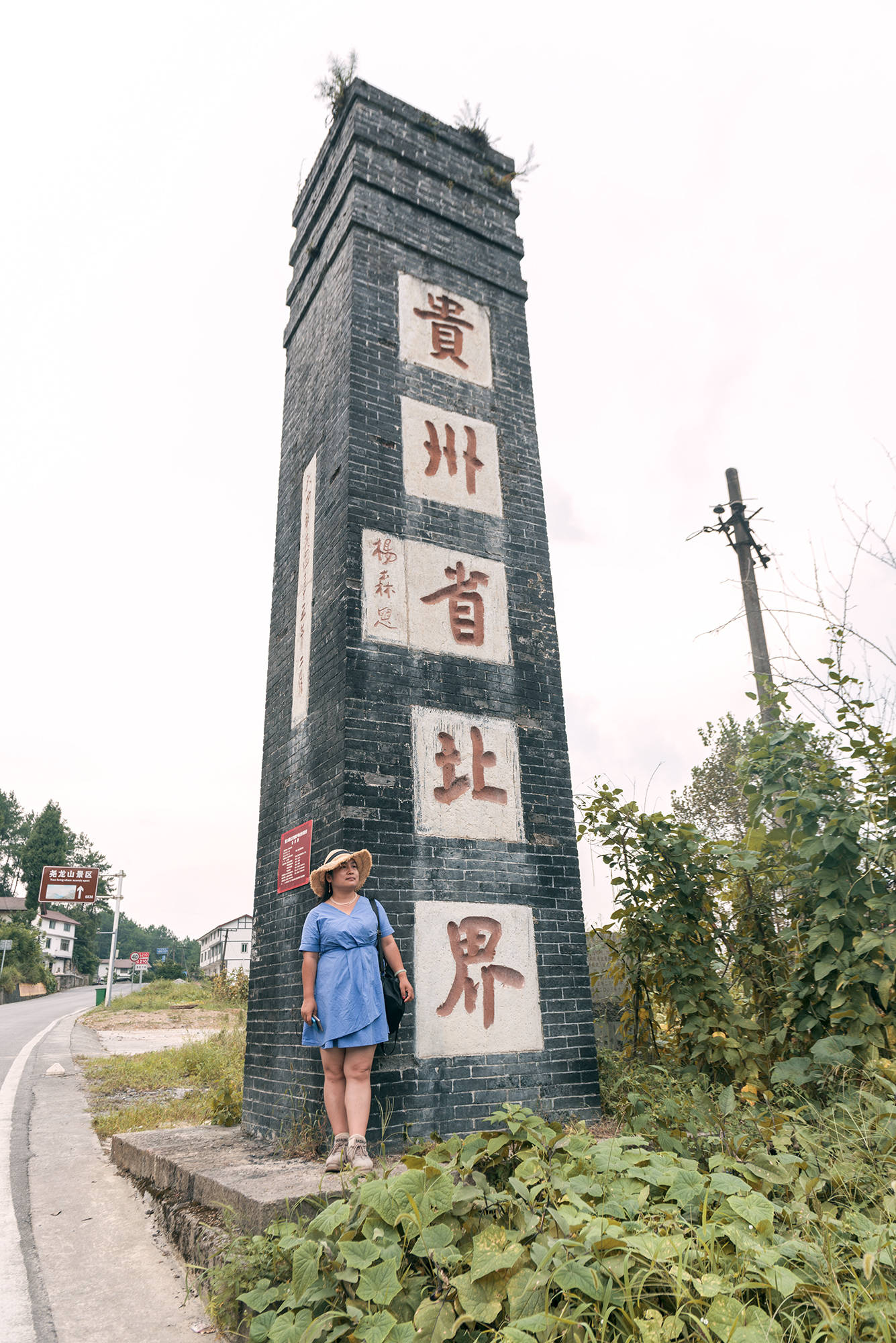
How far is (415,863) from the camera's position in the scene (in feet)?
16.4

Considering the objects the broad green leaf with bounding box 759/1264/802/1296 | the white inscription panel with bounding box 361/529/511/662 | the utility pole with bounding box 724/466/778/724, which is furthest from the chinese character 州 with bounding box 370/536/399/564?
the utility pole with bounding box 724/466/778/724

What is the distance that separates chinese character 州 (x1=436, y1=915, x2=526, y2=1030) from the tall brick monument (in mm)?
13

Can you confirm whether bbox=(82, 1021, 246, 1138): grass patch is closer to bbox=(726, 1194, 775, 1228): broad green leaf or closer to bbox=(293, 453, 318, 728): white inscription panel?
bbox=(293, 453, 318, 728): white inscription panel

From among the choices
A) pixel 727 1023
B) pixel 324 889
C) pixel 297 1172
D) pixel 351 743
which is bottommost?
pixel 297 1172

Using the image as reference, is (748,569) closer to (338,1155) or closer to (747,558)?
(747,558)

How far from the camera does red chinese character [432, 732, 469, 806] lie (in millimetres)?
5281

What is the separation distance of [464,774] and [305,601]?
1.92 metres

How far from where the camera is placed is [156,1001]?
2656 centimetres

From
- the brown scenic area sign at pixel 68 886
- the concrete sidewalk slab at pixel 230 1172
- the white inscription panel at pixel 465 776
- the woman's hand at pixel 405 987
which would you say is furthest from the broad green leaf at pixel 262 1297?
the brown scenic area sign at pixel 68 886

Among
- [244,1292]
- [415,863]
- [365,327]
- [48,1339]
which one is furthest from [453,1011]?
[365,327]

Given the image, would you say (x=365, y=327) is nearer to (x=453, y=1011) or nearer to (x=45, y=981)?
(x=453, y=1011)

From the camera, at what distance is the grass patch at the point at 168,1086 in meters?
6.28

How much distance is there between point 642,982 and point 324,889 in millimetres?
2478

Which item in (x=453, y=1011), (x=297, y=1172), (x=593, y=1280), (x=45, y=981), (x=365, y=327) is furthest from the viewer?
(x=45, y=981)
